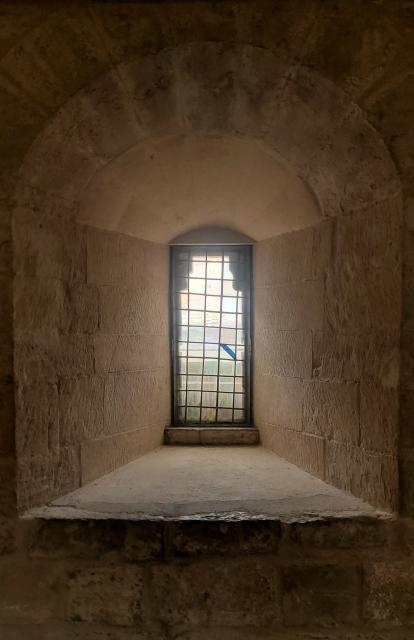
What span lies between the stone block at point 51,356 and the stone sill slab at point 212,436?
0.88 metres

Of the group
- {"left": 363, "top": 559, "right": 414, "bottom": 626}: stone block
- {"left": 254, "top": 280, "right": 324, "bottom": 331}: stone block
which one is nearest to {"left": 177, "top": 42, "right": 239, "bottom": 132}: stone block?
{"left": 254, "top": 280, "right": 324, "bottom": 331}: stone block

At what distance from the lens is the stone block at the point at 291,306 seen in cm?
212

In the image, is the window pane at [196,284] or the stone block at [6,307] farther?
the window pane at [196,284]

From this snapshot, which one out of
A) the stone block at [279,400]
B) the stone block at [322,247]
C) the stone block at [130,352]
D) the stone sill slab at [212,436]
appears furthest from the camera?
the stone sill slab at [212,436]

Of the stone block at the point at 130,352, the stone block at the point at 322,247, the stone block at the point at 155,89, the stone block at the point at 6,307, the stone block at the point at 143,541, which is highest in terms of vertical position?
the stone block at the point at 155,89

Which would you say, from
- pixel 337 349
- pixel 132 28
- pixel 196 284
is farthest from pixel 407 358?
pixel 132 28

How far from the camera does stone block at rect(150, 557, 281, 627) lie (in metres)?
1.68

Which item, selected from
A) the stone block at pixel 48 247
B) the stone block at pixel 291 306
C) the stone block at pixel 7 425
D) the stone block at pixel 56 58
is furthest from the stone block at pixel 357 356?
the stone block at pixel 56 58

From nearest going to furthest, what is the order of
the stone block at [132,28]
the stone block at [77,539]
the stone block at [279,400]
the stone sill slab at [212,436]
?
the stone block at [132,28], the stone block at [77,539], the stone block at [279,400], the stone sill slab at [212,436]

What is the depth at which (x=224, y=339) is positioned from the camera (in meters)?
2.80

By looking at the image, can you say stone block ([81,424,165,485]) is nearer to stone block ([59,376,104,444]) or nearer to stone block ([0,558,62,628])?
stone block ([59,376,104,444])

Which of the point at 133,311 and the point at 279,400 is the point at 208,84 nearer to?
the point at 133,311

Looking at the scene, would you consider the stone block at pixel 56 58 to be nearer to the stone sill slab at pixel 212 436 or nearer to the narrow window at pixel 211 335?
the narrow window at pixel 211 335

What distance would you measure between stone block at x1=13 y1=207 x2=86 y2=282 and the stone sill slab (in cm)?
125
